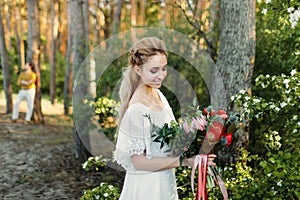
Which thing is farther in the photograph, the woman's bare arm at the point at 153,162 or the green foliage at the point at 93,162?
the green foliage at the point at 93,162

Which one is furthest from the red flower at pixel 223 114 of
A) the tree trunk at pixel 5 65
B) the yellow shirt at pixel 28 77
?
the tree trunk at pixel 5 65

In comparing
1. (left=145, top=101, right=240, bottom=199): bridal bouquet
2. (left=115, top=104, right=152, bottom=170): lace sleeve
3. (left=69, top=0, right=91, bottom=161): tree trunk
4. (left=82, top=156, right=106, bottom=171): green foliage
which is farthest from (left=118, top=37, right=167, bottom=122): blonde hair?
(left=69, top=0, right=91, bottom=161): tree trunk

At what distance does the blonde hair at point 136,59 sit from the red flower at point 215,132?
20.8 inches

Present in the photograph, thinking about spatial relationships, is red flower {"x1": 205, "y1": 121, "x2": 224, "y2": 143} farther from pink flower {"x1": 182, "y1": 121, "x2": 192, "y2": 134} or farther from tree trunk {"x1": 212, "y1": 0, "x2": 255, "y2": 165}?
tree trunk {"x1": 212, "y1": 0, "x2": 255, "y2": 165}

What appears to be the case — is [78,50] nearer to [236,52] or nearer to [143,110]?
[236,52]

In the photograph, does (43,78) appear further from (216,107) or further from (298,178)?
(298,178)

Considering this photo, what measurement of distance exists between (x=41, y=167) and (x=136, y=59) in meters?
5.24

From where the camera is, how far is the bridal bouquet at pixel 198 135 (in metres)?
2.45

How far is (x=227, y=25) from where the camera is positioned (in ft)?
17.7

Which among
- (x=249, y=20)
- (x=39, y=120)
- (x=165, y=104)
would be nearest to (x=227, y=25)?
(x=249, y=20)

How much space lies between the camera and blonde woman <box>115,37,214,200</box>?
94.1 inches

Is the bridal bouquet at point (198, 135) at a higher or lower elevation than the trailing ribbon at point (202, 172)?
higher

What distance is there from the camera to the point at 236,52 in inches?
209

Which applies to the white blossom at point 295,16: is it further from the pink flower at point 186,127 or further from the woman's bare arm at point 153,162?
the woman's bare arm at point 153,162
